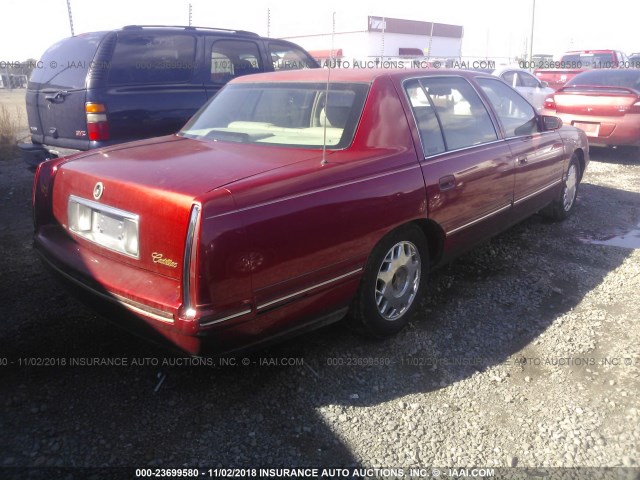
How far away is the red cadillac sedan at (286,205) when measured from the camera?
87.4 inches

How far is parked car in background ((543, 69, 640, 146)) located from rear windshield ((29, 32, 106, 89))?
7069 mm

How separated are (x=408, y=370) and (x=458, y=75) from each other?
90.1 inches

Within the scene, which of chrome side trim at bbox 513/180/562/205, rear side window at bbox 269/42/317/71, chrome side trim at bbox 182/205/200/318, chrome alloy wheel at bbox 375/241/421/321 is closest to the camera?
chrome side trim at bbox 182/205/200/318

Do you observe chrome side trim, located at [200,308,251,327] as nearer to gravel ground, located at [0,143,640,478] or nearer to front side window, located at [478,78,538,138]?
gravel ground, located at [0,143,640,478]

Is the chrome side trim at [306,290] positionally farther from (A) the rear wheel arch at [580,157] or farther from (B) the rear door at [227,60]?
(B) the rear door at [227,60]

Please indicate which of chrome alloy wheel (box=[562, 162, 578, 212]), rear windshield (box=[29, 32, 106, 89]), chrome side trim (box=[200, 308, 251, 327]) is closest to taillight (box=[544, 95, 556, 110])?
chrome alloy wheel (box=[562, 162, 578, 212])

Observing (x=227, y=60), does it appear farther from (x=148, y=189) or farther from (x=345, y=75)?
(x=148, y=189)

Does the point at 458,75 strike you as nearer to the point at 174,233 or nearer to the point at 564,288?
the point at 564,288

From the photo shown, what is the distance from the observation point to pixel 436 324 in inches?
133

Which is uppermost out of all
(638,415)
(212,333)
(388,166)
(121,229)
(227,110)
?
(227,110)

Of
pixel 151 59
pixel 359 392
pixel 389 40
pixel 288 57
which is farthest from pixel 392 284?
pixel 389 40

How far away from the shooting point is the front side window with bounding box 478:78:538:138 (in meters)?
4.22

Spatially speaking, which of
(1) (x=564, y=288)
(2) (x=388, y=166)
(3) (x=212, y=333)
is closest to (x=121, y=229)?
(3) (x=212, y=333)

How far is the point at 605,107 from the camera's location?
8141mm
